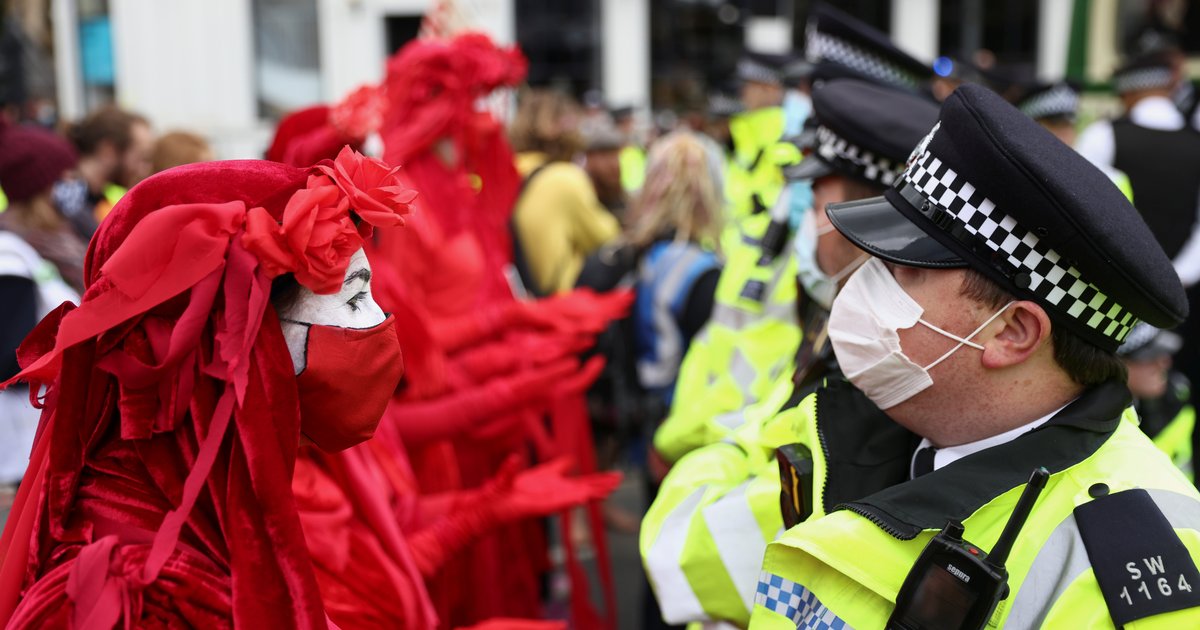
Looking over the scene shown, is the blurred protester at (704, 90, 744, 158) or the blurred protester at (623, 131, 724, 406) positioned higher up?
the blurred protester at (623, 131, 724, 406)

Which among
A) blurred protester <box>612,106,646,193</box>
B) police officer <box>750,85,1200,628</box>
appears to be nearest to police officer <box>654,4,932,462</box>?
police officer <box>750,85,1200,628</box>

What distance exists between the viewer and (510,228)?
5.77 m

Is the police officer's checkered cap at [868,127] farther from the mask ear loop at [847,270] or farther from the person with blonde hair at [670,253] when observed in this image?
the person with blonde hair at [670,253]

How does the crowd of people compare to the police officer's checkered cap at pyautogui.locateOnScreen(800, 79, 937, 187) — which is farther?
the police officer's checkered cap at pyautogui.locateOnScreen(800, 79, 937, 187)

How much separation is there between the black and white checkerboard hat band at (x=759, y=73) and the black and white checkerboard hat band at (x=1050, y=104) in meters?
1.39

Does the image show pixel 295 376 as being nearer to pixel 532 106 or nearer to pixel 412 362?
pixel 412 362

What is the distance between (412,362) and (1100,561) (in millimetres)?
2218

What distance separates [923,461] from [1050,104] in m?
3.93

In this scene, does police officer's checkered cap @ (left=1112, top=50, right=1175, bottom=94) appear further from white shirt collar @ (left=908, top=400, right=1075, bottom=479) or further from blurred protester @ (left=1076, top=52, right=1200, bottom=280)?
white shirt collar @ (left=908, top=400, right=1075, bottom=479)

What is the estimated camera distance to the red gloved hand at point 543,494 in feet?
8.41

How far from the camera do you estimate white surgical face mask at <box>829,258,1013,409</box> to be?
61.4 inches

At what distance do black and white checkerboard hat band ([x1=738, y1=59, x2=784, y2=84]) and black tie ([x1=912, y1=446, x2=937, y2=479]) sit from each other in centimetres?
454

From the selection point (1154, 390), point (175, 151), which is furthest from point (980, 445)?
point (175, 151)

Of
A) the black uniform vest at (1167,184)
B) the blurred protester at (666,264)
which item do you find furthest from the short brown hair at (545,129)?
the black uniform vest at (1167,184)
